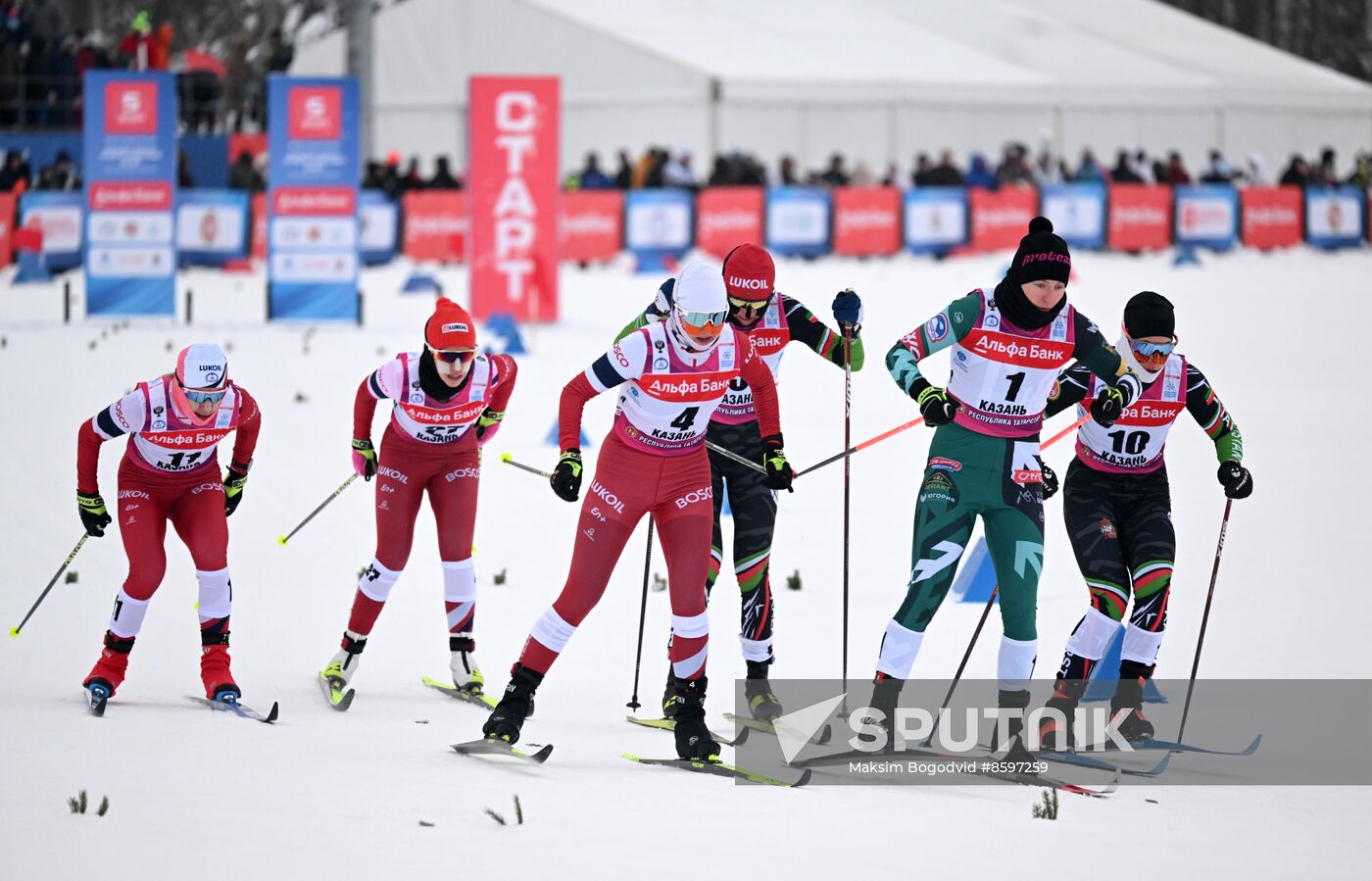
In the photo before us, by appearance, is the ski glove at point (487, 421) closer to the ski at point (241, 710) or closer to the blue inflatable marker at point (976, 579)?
the ski at point (241, 710)

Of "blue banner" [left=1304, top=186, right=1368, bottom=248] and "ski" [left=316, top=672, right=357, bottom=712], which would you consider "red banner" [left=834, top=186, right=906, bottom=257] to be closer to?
"blue banner" [left=1304, top=186, right=1368, bottom=248]

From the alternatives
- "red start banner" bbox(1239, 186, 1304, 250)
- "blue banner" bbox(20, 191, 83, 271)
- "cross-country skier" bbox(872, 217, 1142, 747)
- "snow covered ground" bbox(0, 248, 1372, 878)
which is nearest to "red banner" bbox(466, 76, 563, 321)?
"snow covered ground" bbox(0, 248, 1372, 878)

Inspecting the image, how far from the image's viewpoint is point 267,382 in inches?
639

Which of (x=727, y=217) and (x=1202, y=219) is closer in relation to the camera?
(x=727, y=217)

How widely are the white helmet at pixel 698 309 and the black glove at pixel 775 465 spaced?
1.82 ft

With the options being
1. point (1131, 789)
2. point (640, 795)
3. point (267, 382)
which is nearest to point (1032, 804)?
point (1131, 789)

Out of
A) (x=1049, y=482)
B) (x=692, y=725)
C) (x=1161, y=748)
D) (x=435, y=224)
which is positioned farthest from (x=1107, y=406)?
(x=435, y=224)

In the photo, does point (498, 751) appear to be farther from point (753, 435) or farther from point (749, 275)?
point (749, 275)

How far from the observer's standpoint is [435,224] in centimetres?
2808

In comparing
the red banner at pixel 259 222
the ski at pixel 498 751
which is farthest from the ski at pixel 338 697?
the red banner at pixel 259 222

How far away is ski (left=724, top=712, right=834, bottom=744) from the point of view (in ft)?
24.9

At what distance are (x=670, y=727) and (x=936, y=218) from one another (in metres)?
22.6

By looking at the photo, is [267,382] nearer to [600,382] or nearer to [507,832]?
[600,382]

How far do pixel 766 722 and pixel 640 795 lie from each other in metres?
1.36
